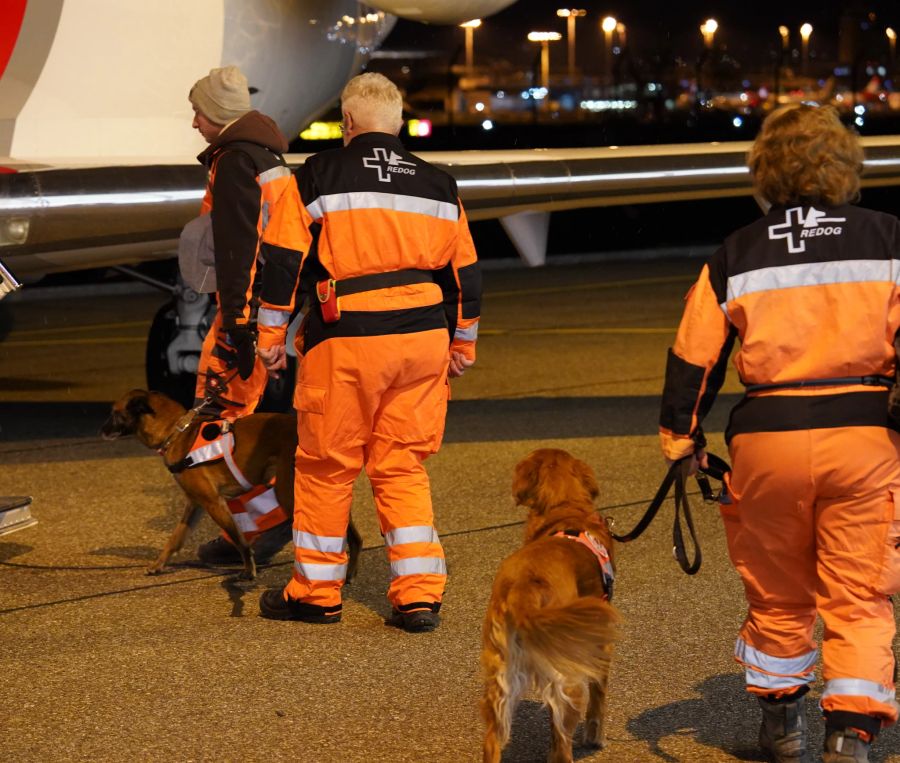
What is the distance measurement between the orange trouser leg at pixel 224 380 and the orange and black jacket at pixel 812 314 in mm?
2636

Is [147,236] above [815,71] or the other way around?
above

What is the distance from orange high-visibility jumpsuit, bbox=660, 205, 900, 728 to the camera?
3678mm

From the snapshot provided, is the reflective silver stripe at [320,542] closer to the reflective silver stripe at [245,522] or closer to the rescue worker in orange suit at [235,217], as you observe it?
the rescue worker in orange suit at [235,217]

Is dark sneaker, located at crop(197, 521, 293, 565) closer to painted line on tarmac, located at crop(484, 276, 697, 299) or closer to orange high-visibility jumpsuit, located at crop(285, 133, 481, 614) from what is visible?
orange high-visibility jumpsuit, located at crop(285, 133, 481, 614)

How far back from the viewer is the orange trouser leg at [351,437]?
5062 mm

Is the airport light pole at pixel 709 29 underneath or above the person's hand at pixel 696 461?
underneath

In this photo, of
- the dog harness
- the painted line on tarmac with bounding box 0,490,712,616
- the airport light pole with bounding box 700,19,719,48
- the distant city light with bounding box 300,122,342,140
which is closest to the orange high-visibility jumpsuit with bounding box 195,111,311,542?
the painted line on tarmac with bounding box 0,490,712,616

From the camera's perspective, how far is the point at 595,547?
403 centimetres

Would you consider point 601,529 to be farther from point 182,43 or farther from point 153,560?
point 182,43

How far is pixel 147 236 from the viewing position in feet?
26.6

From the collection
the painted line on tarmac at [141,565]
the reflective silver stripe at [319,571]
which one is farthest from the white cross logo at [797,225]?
the painted line on tarmac at [141,565]

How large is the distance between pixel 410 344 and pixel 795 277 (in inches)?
68.5

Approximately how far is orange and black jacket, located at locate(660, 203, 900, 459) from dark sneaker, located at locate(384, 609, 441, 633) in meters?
1.81

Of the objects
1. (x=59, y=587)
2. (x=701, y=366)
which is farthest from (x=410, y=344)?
(x=59, y=587)
